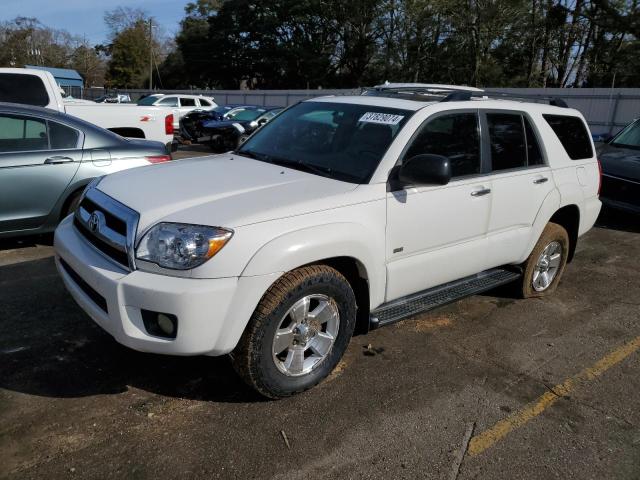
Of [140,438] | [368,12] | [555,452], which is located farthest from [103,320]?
[368,12]

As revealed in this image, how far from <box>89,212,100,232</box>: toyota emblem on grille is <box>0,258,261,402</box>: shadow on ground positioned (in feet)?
3.04

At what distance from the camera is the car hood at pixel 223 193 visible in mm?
2832

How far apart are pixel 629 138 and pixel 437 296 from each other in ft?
22.8

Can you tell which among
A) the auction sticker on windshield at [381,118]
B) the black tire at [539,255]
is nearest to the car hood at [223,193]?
the auction sticker on windshield at [381,118]

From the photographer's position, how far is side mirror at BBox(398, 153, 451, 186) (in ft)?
10.6

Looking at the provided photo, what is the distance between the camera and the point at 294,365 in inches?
125

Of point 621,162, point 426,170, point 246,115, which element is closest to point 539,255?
point 426,170

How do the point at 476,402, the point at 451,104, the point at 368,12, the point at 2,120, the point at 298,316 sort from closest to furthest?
the point at 298,316, the point at 476,402, the point at 451,104, the point at 2,120, the point at 368,12

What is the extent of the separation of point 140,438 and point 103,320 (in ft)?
2.14

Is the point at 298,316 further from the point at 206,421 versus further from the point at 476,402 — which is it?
→ the point at 476,402

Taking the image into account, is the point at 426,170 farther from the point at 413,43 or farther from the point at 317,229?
the point at 413,43

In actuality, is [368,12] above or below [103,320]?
above

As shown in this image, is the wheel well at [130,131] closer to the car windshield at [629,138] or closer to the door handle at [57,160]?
the door handle at [57,160]

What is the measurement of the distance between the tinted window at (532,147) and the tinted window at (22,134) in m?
4.69
